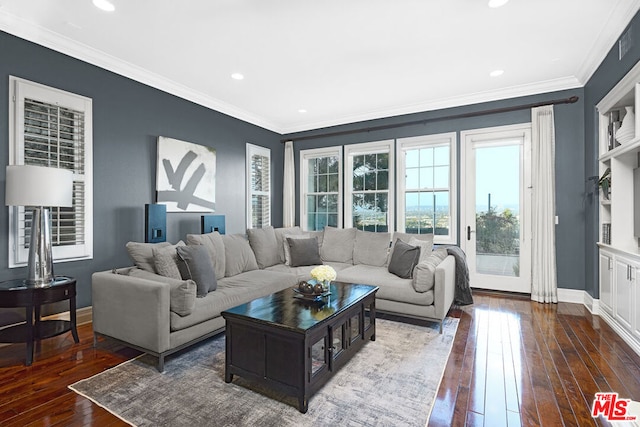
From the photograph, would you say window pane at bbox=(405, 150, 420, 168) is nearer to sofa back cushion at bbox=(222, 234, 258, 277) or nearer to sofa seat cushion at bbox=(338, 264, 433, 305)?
sofa seat cushion at bbox=(338, 264, 433, 305)

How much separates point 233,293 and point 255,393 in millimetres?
1112

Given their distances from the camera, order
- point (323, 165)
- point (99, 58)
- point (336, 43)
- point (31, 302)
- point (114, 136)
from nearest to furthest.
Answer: point (31, 302) → point (336, 43) → point (99, 58) → point (114, 136) → point (323, 165)

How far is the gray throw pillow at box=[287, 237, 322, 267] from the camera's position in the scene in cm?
448

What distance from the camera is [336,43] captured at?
10.9 ft

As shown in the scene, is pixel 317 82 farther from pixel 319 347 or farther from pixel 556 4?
pixel 319 347

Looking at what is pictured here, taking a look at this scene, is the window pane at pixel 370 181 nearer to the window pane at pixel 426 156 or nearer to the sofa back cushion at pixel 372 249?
the window pane at pixel 426 156

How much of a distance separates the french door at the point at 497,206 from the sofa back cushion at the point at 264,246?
114 inches

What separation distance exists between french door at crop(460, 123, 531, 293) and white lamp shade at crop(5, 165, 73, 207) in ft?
16.4

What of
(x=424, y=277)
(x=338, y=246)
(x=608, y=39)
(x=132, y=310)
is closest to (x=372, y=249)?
(x=338, y=246)

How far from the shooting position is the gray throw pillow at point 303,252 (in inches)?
176

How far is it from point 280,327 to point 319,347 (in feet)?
2.26

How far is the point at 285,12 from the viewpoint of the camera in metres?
2.79

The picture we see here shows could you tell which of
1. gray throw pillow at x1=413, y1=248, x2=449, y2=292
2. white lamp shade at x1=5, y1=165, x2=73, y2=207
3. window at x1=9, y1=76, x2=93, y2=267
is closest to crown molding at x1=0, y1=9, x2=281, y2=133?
window at x1=9, y1=76, x2=93, y2=267

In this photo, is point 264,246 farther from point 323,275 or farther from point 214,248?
point 323,275
